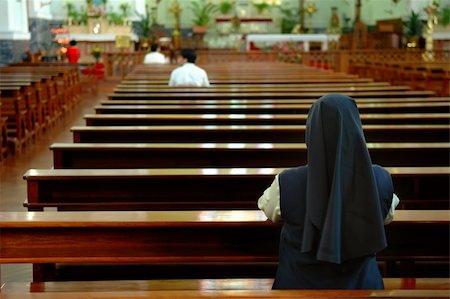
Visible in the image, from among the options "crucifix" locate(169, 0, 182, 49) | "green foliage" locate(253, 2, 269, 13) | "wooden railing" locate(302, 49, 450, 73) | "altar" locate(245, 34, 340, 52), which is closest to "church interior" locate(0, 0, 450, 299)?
"wooden railing" locate(302, 49, 450, 73)

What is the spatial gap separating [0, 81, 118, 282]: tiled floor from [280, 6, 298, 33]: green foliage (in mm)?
14139

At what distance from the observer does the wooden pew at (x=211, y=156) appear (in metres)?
4.39

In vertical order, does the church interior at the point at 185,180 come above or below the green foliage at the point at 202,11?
below

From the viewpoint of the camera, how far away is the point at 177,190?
387 centimetres

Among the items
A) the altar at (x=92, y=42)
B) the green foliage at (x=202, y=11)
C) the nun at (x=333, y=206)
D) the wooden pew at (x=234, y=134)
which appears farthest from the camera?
the green foliage at (x=202, y=11)

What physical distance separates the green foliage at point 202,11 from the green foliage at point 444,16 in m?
7.86

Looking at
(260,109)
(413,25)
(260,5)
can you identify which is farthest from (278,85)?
(260,5)

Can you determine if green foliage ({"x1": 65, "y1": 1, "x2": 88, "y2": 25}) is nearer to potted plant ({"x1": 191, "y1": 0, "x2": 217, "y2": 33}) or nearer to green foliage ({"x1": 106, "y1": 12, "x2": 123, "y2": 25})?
green foliage ({"x1": 106, "y1": 12, "x2": 123, "y2": 25})

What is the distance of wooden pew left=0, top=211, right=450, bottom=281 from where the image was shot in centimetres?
271

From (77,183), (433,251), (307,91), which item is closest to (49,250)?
(77,183)

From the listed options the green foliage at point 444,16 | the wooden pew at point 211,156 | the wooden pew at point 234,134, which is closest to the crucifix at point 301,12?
the green foliage at point 444,16

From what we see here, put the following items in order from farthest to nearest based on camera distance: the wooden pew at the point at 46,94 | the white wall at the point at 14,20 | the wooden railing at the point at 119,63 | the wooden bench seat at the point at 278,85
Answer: the wooden railing at the point at 119,63, the white wall at the point at 14,20, the wooden pew at the point at 46,94, the wooden bench seat at the point at 278,85

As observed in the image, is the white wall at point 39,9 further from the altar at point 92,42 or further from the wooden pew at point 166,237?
the wooden pew at point 166,237

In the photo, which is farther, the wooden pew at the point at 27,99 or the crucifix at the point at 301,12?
the crucifix at the point at 301,12
